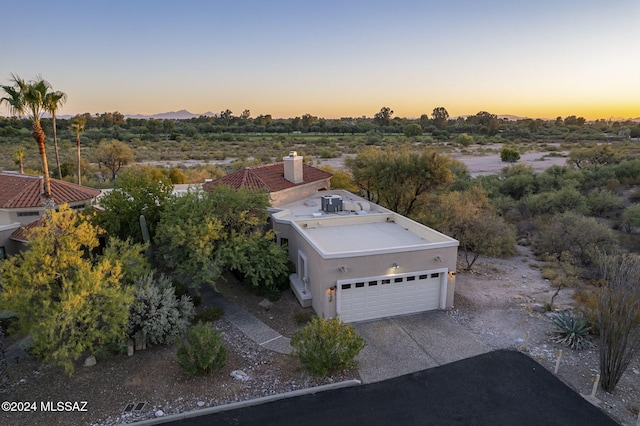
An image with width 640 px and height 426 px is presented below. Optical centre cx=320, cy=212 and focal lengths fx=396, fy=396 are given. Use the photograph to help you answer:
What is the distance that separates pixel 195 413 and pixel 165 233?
8.11 metres

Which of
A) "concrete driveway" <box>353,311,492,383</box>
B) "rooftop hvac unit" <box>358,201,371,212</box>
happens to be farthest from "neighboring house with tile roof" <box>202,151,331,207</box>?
"concrete driveway" <box>353,311,492,383</box>

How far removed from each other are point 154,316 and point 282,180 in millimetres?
13479

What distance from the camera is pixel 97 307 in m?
11.6

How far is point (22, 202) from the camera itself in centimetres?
1873

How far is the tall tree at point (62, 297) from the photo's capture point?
36.0 feet

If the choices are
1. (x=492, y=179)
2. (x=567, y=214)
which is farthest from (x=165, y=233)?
(x=492, y=179)

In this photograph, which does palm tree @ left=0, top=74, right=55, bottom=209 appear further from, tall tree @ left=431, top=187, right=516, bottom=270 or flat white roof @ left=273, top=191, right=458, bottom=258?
tall tree @ left=431, top=187, right=516, bottom=270

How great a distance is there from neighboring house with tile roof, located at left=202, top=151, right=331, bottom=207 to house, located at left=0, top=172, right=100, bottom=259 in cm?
679

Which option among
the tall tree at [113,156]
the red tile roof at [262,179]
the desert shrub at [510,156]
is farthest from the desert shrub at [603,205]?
the tall tree at [113,156]

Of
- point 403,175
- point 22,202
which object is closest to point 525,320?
point 403,175

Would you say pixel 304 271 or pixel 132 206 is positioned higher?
pixel 132 206

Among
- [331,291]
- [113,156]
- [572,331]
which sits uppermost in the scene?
[113,156]

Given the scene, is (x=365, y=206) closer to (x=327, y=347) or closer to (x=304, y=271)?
(x=304, y=271)

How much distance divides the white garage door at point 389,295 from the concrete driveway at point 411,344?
339mm
